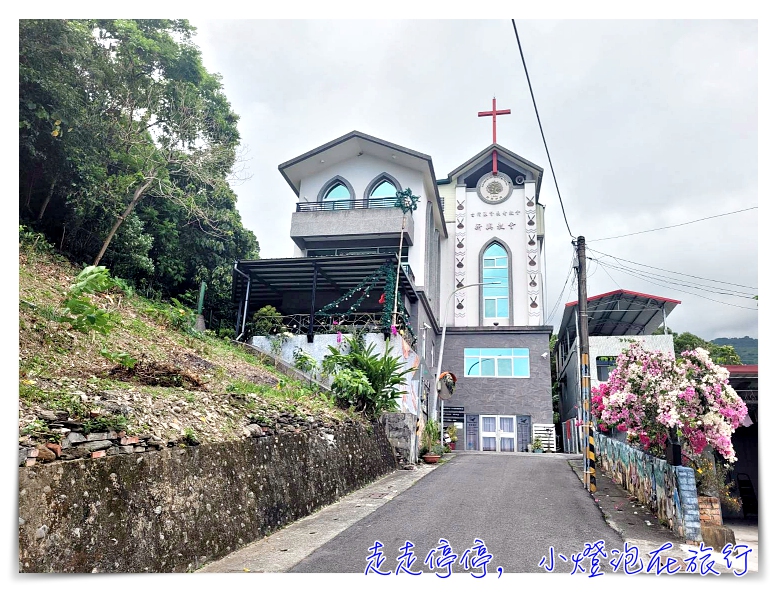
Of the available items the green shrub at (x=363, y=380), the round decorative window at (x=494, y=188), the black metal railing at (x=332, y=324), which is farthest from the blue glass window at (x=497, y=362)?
the green shrub at (x=363, y=380)

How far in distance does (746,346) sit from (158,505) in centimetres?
742

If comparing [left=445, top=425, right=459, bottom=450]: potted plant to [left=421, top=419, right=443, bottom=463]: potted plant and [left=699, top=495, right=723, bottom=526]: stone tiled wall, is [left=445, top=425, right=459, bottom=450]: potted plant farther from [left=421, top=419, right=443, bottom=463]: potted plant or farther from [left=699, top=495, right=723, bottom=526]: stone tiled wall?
[left=699, top=495, right=723, bottom=526]: stone tiled wall

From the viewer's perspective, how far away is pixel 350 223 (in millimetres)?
20469

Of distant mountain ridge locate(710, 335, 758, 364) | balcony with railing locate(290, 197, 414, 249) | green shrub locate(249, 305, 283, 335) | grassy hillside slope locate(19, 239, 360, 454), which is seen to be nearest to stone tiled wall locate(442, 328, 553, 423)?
balcony with railing locate(290, 197, 414, 249)

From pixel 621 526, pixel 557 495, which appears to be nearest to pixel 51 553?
pixel 621 526

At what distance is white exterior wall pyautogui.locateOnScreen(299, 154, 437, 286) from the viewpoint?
814 inches

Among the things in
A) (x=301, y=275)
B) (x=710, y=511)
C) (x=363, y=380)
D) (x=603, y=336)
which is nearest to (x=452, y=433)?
(x=603, y=336)

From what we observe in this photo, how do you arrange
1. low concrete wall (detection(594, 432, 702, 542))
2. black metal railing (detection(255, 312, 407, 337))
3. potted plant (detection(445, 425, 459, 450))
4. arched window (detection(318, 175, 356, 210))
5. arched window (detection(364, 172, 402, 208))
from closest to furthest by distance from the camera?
low concrete wall (detection(594, 432, 702, 542))
black metal railing (detection(255, 312, 407, 337))
arched window (detection(364, 172, 402, 208))
arched window (detection(318, 175, 356, 210))
potted plant (detection(445, 425, 459, 450))

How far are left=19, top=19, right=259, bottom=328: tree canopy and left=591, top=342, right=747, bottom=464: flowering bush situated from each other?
35.1ft

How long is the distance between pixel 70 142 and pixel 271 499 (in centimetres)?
873

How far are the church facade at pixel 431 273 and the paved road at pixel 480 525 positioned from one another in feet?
21.3

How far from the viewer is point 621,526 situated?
24.5ft

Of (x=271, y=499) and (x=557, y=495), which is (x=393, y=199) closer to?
(x=557, y=495)

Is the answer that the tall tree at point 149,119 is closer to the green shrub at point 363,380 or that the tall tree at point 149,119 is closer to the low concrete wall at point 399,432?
A: the green shrub at point 363,380
